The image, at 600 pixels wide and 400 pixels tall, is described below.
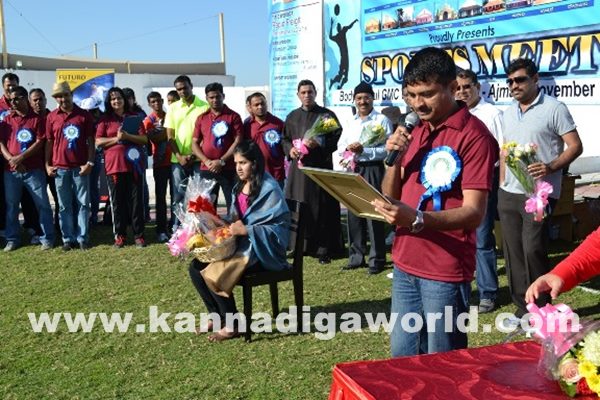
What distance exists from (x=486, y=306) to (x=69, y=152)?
210 inches

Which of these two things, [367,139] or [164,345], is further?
[367,139]

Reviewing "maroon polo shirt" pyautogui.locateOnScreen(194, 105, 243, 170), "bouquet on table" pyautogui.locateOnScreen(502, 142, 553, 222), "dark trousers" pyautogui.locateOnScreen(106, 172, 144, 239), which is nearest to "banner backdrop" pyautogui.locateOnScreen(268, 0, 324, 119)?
"maroon polo shirt" pyautogui.locateOnScreen(194, 105, 243, 170)

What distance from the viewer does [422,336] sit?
9.95 feet

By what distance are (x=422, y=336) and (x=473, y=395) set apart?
1057 mm

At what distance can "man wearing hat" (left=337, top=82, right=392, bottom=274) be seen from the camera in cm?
654

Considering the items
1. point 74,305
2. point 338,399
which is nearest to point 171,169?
point 74,305

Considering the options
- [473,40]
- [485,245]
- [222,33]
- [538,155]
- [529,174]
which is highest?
[222,33]

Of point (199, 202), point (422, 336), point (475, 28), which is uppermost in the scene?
point (475, 28)

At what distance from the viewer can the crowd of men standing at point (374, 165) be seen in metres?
2.72

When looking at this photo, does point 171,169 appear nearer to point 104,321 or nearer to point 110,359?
point 104,321

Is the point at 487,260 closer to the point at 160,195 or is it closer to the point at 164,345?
the point at 164,345

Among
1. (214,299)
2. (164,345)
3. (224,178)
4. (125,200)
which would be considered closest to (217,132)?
(224,178)

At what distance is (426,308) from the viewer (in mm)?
2889

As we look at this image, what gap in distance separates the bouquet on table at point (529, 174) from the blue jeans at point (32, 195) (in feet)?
20.0
